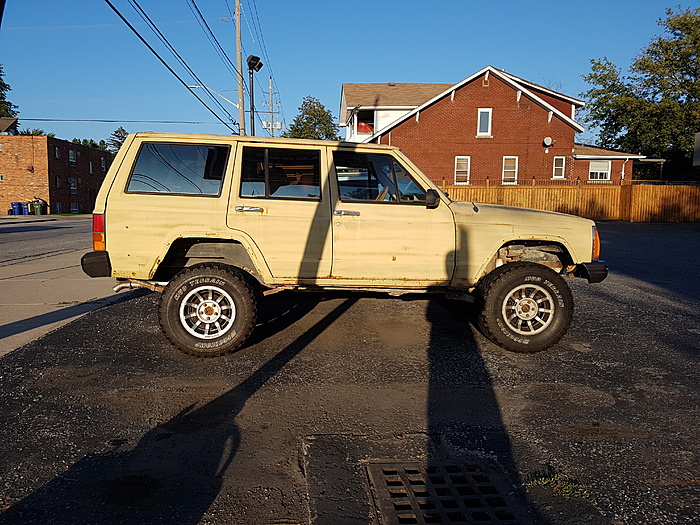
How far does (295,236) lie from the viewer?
16.6 ft

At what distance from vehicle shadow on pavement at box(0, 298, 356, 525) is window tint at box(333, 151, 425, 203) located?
2.48 m

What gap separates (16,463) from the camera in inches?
118

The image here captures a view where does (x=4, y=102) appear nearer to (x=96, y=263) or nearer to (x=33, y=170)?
(x=33, y=170)

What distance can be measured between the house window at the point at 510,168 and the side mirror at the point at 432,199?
2983 centimetres

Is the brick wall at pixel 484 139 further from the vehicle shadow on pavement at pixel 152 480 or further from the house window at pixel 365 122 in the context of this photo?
the vehicle shadow on pavement at pixel 152 480

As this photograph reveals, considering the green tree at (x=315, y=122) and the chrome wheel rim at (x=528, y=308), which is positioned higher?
the green tree at (x=315, y=122)

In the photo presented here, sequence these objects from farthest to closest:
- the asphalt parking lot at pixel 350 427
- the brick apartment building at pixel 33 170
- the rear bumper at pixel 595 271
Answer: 1. the brick apartment building at pixel 33 170
2. the rear bumper at pixel 595 271
3. the asphalt parking lot at pixel 350 427

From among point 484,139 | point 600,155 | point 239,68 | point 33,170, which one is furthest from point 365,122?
point 33,170

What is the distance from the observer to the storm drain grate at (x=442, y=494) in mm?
2561

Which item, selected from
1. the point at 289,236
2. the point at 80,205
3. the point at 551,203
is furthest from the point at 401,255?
the point at 80,205

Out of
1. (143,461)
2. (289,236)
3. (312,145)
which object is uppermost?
(312,145)

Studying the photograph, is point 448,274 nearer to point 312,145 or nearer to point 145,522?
point 312,145

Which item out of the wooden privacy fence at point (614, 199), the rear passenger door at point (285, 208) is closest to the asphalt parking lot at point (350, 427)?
the rear passenger door at point (285, 208)

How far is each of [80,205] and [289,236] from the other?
53.8 meters
